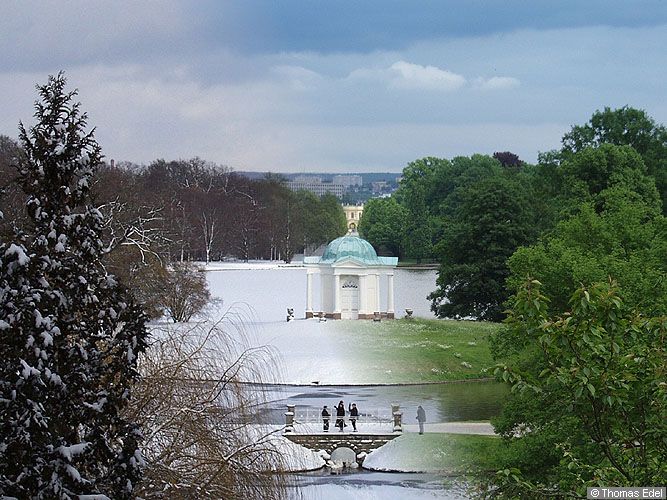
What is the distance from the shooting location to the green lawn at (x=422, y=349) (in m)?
43.0

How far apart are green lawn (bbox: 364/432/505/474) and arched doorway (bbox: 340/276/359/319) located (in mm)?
21413

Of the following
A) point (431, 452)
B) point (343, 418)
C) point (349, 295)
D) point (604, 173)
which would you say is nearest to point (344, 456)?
point (343, 418)

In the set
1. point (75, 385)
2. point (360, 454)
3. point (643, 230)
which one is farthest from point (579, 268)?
point (75, 385)

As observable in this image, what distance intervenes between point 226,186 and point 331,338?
69.2 m

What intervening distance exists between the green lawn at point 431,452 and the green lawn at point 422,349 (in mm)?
11751

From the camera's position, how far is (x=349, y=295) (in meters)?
51.6

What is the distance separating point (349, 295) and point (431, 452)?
76.2ft

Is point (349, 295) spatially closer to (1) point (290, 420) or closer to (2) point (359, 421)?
(2) point (359, 421)

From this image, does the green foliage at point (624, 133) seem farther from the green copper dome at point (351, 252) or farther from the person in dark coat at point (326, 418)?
the person in dark coat at point (326, 418)

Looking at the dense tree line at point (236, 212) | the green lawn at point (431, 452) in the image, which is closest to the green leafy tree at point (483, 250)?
the green lawn at point (431, 452)

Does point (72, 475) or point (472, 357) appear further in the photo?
point (472, 357)

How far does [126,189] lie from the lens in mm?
54156

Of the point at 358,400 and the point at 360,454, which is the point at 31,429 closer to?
the point at 360,454

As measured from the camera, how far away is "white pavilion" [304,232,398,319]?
50938 millimetres
